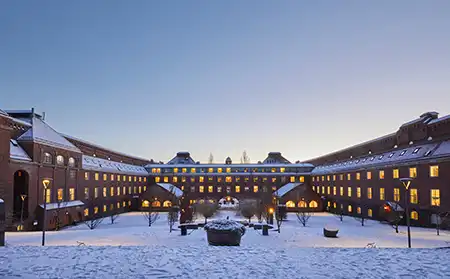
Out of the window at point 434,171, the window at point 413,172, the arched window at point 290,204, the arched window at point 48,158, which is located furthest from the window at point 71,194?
the window at point 434,171

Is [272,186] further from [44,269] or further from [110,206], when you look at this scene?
[44,269]

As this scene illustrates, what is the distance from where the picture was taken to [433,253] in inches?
578

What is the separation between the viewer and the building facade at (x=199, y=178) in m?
36.7

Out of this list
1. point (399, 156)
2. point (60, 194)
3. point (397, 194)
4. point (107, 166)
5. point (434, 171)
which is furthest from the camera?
point (107, 166)

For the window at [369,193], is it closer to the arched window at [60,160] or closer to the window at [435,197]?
the window at [435,197]

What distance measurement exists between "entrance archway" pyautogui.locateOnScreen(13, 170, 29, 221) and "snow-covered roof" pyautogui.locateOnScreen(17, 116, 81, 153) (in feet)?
14.0

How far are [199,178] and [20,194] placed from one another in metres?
49.6

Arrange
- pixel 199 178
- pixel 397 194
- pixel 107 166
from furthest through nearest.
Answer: pixel 199 178 → pixel 107 166 → pixel 397 194

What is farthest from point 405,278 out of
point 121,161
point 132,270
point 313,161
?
point 313,161

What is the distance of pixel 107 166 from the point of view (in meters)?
62.1

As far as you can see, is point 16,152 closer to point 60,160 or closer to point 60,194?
point 60,160

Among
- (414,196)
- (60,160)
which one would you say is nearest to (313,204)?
(414,196)

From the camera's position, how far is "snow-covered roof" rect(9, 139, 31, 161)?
35406 millimetres

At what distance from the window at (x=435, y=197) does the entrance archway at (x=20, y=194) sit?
46471mm
